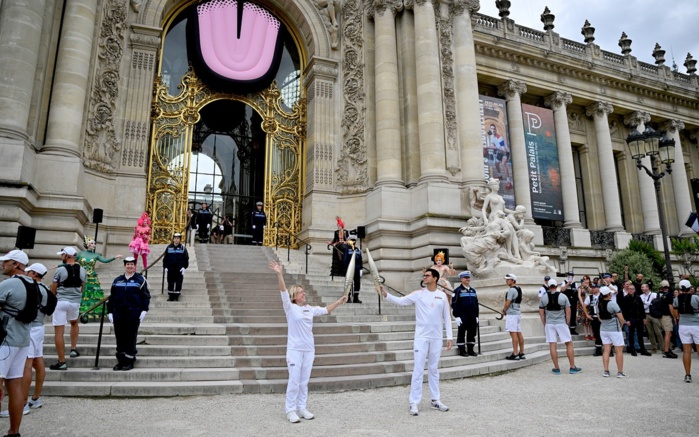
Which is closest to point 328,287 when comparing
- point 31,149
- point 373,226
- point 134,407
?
point 373,226

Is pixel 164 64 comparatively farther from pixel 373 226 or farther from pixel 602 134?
pixel 602 134

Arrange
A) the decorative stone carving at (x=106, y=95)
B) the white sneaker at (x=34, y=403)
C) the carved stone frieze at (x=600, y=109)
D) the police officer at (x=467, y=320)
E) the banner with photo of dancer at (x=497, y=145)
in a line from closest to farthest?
the white sneaker at (x=34, y=403)
the police officer at (x=467, y=320)
the decorative stone carving at (x=106, y=95)
the banner with photo of dancer at (x=497, y=145)
the carved stone frieze at (x=600, y=109)

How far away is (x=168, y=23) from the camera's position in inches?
746

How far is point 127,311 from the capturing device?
23.3ft

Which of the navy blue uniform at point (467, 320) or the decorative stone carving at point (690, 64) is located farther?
the decorative stone carving at point (690, 64)

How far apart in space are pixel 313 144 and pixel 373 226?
4.54m

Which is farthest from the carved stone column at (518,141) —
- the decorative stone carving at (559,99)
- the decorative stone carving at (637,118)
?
the decorative stone carving at (637,118)

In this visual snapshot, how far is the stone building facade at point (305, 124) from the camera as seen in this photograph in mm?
13047

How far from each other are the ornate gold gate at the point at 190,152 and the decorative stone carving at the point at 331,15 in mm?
2945

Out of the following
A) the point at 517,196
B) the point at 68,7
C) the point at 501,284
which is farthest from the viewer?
the point at 517,196

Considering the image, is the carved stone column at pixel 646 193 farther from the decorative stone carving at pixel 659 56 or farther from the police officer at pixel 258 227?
the police officer at pixel 258 227

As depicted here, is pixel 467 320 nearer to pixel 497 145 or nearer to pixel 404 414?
pixel 404 414

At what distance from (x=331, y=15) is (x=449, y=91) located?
5962 millimetres

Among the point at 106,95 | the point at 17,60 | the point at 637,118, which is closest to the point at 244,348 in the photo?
the point at 17,60
